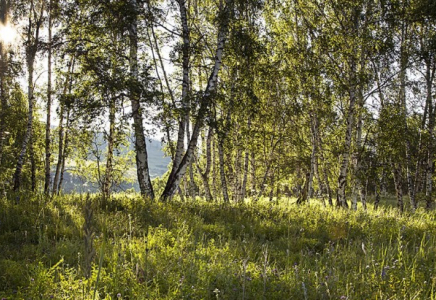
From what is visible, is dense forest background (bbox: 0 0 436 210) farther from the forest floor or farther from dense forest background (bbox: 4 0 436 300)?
the forest floor

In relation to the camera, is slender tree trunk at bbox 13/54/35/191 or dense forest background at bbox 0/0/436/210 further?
slender tree trunk at bbox 13/54/35/191

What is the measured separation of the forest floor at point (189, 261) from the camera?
3.20m

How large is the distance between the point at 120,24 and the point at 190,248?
989 cm

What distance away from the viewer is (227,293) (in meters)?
3.40

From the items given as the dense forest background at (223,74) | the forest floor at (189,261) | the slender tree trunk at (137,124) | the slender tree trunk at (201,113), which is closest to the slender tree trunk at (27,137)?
the dense forest background at (223,74)

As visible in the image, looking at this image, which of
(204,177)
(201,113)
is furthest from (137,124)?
(204,177)

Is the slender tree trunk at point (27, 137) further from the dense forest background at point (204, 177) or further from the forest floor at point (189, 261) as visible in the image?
the forest floor at point (189, 261)

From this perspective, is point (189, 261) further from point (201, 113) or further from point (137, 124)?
point (137, 124)

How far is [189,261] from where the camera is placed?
3.95 metres

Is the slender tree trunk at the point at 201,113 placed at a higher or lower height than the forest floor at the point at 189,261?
higher

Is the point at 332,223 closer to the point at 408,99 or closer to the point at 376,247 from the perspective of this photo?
the point at 376,247

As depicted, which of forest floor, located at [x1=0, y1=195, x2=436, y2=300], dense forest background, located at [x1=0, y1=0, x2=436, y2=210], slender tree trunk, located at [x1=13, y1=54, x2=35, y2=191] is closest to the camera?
forest floor, located at [x1=0, y1=195, x2=436, y2=300]

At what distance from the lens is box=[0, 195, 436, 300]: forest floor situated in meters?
3.20

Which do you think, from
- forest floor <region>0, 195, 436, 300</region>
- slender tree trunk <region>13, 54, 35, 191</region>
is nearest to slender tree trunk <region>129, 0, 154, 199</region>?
forest floor <region>0, 195, 436, 300</region>
